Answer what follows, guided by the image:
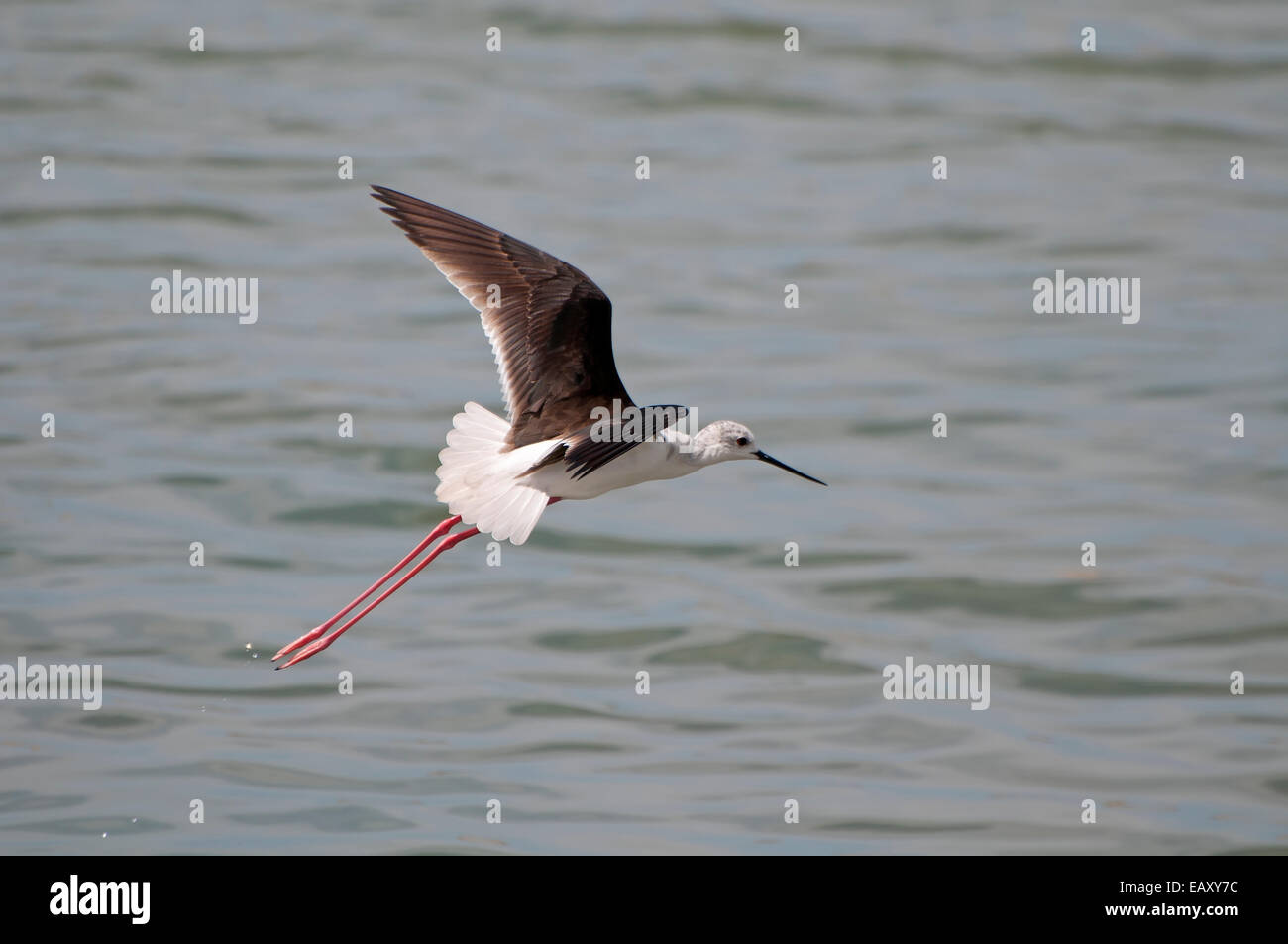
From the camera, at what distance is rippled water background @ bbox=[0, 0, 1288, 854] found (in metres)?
10.8

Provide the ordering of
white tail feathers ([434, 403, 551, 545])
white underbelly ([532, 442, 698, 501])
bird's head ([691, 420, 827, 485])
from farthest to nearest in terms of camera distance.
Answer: bird's head ([691, 420, 827, 485]) < white underbelly ([532, 442, 698, 501]) < white tail feathers ([434, 403, 551, 545])

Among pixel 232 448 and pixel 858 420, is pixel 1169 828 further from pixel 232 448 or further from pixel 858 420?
pixel 232 448

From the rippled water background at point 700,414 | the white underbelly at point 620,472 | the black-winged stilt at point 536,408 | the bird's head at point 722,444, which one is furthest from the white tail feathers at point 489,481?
the rippled water background at point 700,414

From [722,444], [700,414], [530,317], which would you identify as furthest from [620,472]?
[700,414]

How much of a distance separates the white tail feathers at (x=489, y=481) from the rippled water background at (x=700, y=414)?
2.12m

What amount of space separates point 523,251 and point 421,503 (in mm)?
4860

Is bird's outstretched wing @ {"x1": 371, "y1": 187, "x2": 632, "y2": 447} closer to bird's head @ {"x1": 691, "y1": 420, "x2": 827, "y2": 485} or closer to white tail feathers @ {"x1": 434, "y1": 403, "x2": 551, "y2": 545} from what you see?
white tail feathers @ {"x1": 434, "y1": 403, "x2": 551, "y2": 545}

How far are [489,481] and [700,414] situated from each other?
257 inches

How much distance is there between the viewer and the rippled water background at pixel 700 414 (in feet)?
35.3

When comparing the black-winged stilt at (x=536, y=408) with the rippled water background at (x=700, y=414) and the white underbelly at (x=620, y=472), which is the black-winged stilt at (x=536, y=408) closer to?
the white underbelly at (x=620, y=472)

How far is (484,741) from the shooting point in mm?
11062

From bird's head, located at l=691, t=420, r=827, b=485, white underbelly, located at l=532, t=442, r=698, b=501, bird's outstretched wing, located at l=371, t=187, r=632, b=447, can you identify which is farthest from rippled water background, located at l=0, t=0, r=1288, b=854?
bird's outstretched wing, located at l=371, t=187, r=632, b=447

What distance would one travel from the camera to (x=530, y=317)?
962 cm

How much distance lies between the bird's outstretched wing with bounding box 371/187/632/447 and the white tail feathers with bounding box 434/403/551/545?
0.16 meters
